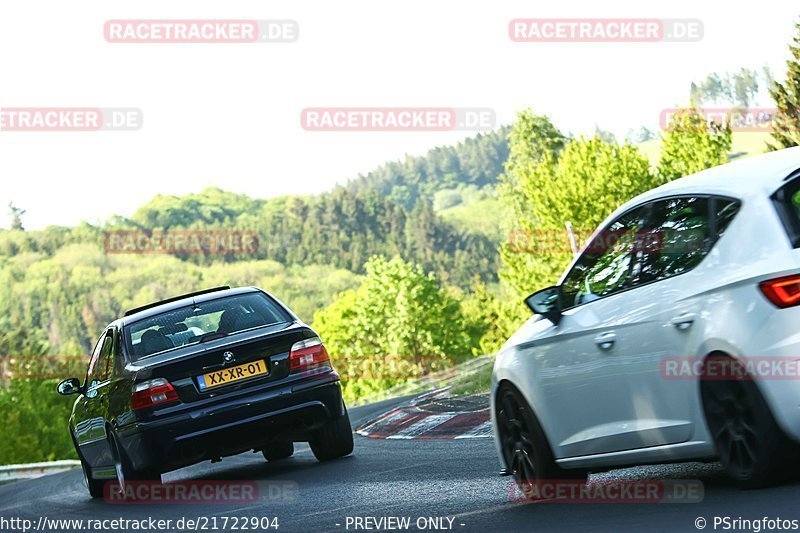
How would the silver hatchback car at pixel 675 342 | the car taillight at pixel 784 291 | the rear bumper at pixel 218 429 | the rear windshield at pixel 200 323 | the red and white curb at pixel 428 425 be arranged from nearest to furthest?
the car taillight at pixel 784 291 < the silver hatchback car at pixel 675 342 < the rear bumper at pixel 218 429 < the rear windshield at pixel 200 323 < the red and white curb at pixel 428 425

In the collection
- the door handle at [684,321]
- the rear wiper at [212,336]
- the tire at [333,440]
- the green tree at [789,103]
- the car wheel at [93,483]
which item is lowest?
the car wheel at [93,483]

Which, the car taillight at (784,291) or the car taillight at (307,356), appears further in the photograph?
the car taillight at (307,356)

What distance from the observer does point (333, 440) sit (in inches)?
519

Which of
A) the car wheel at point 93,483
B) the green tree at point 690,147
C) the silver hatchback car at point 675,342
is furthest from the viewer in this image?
the green tree at point 690,147

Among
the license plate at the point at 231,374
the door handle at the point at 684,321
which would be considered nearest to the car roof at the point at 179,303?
the license plate at the point at 231,374

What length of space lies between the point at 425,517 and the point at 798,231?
3.06 m

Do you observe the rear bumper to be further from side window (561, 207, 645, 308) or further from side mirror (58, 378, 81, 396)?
side window (561, 207, 645, 308)

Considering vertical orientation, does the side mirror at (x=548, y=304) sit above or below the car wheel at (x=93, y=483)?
above

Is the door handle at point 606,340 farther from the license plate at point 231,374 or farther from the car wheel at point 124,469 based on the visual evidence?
the car wheel at point 124,469

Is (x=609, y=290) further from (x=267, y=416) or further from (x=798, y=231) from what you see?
(x=267, y=416)

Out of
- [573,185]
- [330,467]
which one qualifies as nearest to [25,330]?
[573,185]

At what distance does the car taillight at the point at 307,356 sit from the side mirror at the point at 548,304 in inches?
180

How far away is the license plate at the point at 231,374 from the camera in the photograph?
460 inches

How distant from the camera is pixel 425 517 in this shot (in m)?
8.07
